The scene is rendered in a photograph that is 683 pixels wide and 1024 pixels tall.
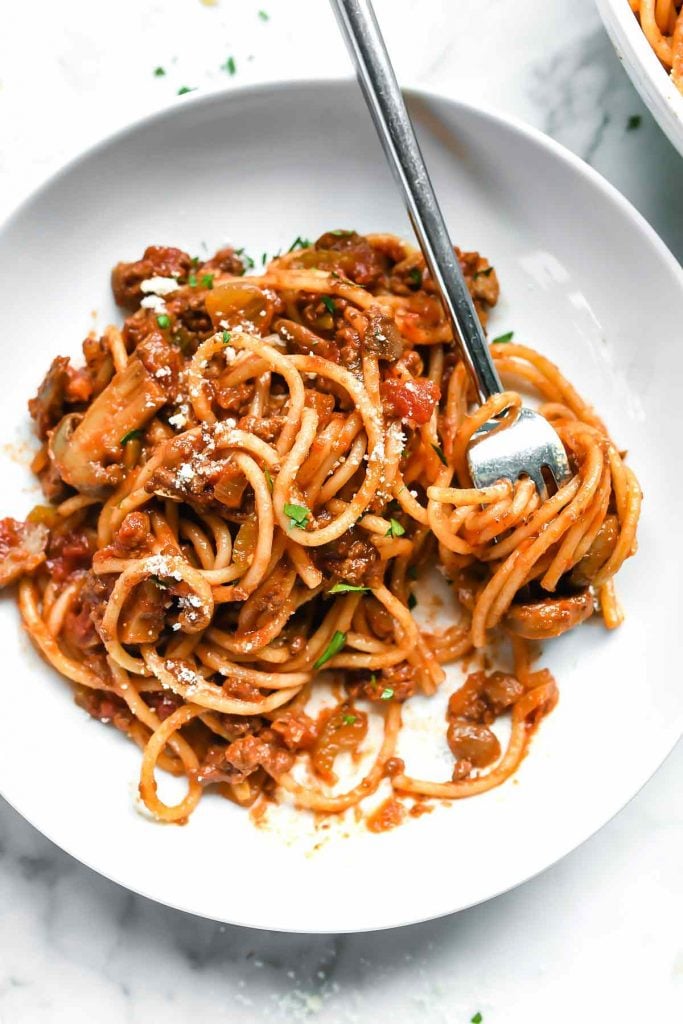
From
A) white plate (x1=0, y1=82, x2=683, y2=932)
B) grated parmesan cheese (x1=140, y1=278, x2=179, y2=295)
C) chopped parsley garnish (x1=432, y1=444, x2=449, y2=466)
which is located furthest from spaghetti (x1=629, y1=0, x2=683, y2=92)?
grated parmesan cheese (x1=140, y1=278, x2=179, y2=295)

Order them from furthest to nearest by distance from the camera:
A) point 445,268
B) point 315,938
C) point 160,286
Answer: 1. point 315,938
2. point 160,286
3. point 445,268

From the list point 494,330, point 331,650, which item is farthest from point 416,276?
point 331,650

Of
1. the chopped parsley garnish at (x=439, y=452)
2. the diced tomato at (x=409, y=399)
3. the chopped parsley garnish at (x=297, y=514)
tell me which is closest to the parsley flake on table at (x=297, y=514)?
the chopped parsley garnish at (x=297, y=514)

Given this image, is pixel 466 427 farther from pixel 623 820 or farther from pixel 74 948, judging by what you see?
pixel 74 948

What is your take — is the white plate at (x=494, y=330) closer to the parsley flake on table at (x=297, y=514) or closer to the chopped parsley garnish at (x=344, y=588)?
the chopped parsley garnish at (x=344, y=588)

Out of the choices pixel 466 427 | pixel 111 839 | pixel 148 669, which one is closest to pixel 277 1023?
pixel 111 839

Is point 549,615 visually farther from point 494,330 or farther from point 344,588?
point 494,330

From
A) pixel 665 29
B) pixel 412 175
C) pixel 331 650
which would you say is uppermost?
pixel 665 29
